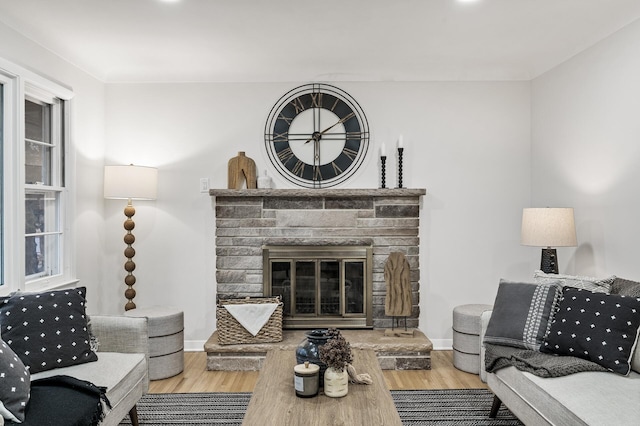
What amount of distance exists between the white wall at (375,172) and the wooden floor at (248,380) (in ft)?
2.00

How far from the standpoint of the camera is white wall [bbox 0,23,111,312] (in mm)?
3883

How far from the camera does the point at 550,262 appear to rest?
3.65 metres

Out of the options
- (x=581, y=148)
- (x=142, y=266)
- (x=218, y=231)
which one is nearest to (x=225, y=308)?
(x=218, y=231)

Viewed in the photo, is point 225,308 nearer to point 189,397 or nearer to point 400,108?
point 189,397

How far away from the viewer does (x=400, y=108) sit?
14.8 feet

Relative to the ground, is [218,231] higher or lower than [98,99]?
lower

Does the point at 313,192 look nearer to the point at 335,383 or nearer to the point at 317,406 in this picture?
the point at 335,383

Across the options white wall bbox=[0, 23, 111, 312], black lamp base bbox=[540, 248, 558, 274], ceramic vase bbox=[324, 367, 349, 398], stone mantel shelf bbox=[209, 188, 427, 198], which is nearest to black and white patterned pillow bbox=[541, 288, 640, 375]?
black lamp base bbox=[540, 248, 558, 274]

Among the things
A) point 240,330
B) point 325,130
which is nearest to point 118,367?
point 240,330

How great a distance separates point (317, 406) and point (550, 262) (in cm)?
232

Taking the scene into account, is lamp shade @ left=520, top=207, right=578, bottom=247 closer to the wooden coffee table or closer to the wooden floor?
the wooden floor

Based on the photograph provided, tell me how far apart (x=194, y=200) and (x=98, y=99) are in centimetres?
120

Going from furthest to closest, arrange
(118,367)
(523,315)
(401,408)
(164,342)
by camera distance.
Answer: (164,342) → (401,408) → (523,315) → (118,367)

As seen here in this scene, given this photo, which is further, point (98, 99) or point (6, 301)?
point (98, 99)
